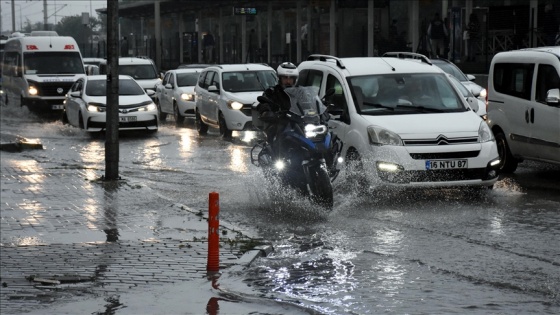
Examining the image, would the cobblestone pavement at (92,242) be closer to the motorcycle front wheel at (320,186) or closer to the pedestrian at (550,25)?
the motorcycle front wheel at (320,186)

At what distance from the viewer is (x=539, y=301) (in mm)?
7527

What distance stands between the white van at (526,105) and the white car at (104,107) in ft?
36.7

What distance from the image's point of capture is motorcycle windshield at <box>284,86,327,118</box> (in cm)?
1267

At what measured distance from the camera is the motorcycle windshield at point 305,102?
12.7 meters

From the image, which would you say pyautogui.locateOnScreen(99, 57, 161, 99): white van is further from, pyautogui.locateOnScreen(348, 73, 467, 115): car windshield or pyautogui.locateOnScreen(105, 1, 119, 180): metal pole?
pyautogui.locateOnScreen(348, 73, 467, 115): car windshield

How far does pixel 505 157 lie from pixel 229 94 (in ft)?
31.6

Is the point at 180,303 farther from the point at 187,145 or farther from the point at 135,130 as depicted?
the point at 135,130

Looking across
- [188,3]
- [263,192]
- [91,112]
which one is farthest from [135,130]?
[188,3]

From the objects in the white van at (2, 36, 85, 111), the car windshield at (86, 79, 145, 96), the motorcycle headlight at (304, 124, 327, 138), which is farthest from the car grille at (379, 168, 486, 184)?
the white van at (2, 36, 85, 111)

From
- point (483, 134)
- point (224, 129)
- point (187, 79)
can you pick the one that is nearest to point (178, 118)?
point (187, 79)

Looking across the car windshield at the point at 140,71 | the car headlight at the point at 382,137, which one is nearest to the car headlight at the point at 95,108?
the car windshield at the point at 140,71

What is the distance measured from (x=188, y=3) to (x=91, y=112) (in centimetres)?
3274

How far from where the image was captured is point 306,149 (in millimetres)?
12375

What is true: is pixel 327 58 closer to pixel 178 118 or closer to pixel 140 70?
pixel 178 118
